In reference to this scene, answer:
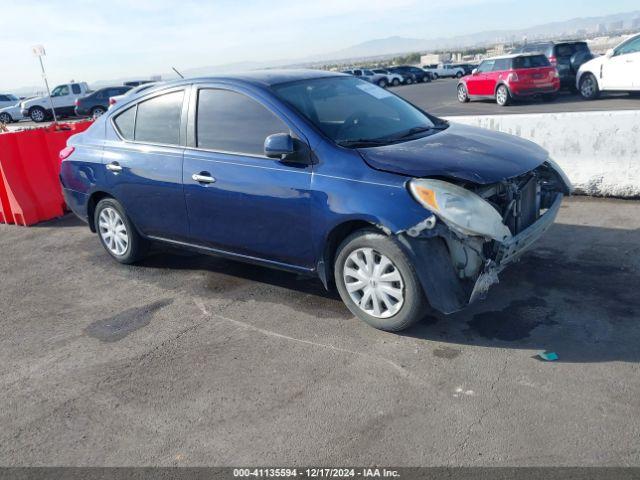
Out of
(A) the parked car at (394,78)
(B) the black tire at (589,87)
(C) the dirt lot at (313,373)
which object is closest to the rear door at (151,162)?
(C) the dirt lot at (313,373)

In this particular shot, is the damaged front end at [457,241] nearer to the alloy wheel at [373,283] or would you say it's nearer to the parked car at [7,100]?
the alloy wheel at [373,283]

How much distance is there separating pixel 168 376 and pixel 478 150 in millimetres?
2672

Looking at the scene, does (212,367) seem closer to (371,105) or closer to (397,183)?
(397,183)

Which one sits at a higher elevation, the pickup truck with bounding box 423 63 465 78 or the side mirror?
Result: the side mirror

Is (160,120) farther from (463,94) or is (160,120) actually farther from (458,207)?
(463,94)

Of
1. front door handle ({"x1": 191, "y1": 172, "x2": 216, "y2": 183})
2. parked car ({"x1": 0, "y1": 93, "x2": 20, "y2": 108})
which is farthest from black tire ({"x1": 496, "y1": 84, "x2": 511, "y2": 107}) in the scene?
parked car ({"x1": 0, "y1": 93, "x2": 20, "y2": 108})

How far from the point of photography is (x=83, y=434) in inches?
132

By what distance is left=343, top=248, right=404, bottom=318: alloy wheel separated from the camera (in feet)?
13.3

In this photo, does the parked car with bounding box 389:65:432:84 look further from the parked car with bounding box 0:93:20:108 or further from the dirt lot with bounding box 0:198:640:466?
the dirt lot with bounding box 0:198:640:466

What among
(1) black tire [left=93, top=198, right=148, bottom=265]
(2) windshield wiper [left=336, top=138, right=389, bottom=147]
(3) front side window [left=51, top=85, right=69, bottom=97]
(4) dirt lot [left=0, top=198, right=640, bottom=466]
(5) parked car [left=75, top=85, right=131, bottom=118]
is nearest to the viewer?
(4) dirt lot [left=0, top=198, right=640, bottom=466]

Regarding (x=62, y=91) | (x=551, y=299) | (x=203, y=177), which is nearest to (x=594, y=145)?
(x=551, y=299)

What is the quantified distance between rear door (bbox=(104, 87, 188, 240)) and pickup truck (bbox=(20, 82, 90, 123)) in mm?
26790

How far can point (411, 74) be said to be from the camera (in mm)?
44781

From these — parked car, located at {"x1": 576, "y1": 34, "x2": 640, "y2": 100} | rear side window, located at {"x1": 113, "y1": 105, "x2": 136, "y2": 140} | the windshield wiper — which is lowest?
parked car, located at {"x1": 576, "y1": 34, "x2": 640, "y2": 100}
